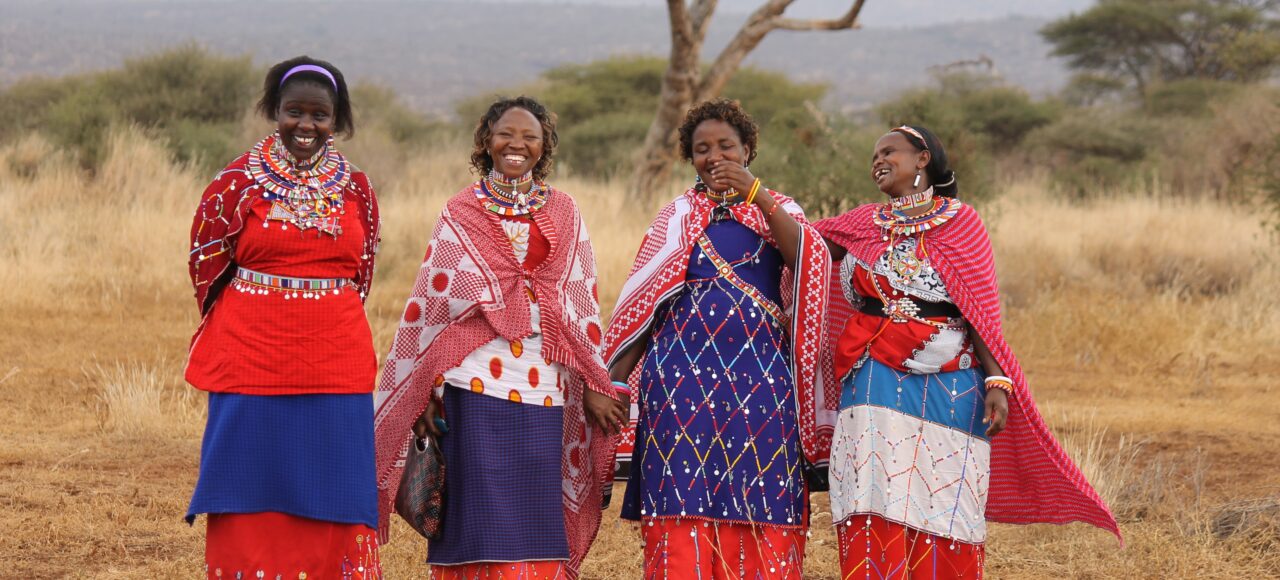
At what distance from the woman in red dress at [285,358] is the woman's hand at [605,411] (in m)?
0.71

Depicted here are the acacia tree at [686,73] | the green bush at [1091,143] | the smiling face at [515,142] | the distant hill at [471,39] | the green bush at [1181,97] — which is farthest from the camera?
the distant hill at [471,39]

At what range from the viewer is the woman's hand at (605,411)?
4.54 m

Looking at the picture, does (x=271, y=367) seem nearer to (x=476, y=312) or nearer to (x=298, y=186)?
(x=298, y=186)

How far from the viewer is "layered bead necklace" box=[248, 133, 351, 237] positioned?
4055 millimetres

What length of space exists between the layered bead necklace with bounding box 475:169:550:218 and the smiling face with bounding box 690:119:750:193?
0.53 m

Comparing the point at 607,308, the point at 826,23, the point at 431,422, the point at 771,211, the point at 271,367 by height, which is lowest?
the point at 607,308

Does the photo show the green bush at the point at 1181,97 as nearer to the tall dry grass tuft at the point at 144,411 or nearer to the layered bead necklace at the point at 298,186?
the tall dry grass tuft at the point at 144,411

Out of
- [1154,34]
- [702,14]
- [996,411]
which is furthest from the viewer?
[1154,34]

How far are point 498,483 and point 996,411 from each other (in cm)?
153

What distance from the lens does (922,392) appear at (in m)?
4.55

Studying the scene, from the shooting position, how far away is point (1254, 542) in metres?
5.86

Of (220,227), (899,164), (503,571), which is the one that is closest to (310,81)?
(220,227)

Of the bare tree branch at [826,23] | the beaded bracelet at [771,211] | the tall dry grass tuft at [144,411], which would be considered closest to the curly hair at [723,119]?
the beaded bracelet at [771,211]

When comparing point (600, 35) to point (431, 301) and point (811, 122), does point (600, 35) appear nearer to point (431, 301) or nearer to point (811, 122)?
point (811, 122)
